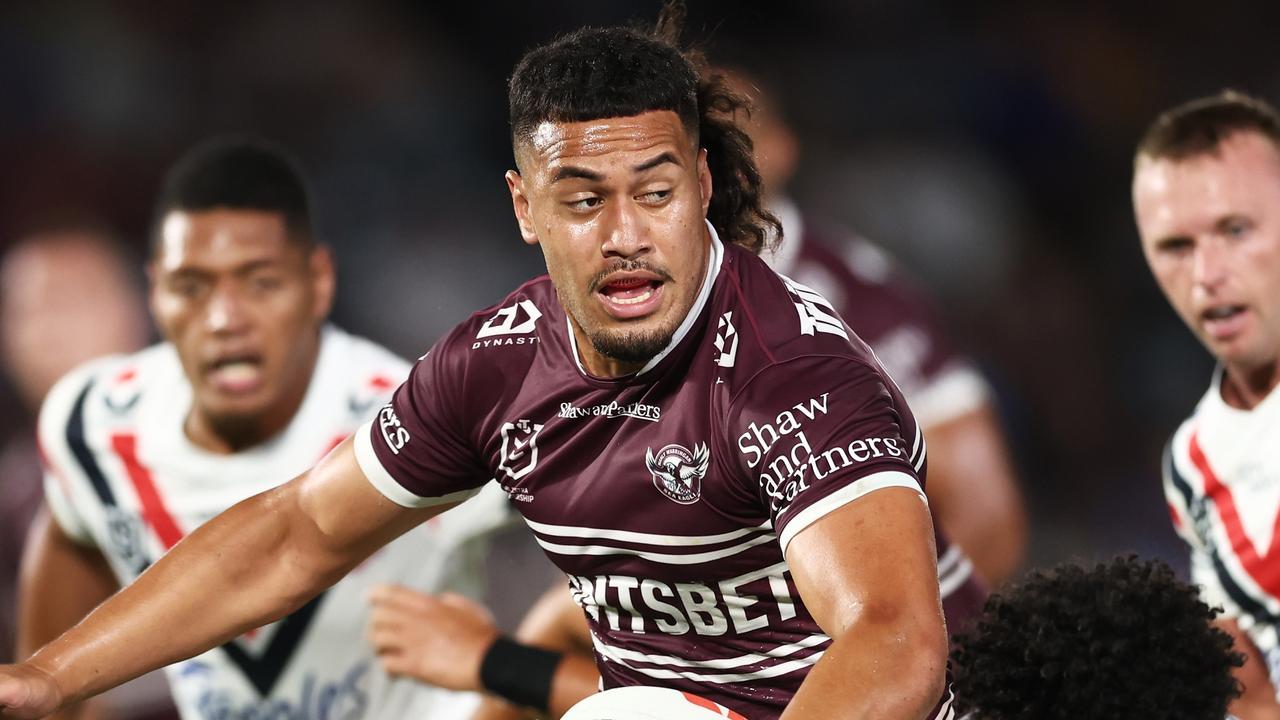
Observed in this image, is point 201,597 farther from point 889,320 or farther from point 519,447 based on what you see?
point 889,320

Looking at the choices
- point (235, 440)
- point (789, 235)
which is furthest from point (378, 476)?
point (789, 235)

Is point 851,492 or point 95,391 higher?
point 95,391

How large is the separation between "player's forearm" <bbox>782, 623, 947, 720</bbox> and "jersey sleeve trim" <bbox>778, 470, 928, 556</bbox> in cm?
19

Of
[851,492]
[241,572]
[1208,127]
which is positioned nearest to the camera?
[851,492]

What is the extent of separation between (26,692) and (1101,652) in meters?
1.68

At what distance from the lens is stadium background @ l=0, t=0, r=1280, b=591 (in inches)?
323

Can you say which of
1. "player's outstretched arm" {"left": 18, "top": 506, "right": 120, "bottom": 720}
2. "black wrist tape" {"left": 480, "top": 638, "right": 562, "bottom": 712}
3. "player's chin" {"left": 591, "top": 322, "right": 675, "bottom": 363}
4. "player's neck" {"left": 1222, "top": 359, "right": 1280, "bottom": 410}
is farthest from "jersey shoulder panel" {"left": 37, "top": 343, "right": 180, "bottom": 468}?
"player's neck" {"left": 1222, "top": 359, "right": 1280, "bottom": 410}

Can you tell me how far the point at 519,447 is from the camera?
2.82 meters

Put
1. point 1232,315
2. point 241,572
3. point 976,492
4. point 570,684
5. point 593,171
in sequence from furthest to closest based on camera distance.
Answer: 1. point 976,492
2. point 1232,315
3. point 570,684
4. point 241,572
5. point 593,171

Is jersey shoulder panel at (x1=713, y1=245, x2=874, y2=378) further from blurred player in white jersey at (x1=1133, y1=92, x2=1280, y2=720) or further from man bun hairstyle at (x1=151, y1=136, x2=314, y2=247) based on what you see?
man bun hairstyle at (x1=151, y1=136, x2=314, y2=247)

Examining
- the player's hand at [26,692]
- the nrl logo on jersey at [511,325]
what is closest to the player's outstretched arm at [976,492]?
the nrl logo on jersey at [511,325]

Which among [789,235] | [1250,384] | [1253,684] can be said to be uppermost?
[789,235]

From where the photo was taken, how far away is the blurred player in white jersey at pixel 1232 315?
3.79m

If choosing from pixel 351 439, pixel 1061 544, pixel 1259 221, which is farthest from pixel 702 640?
pixel 1061 544
